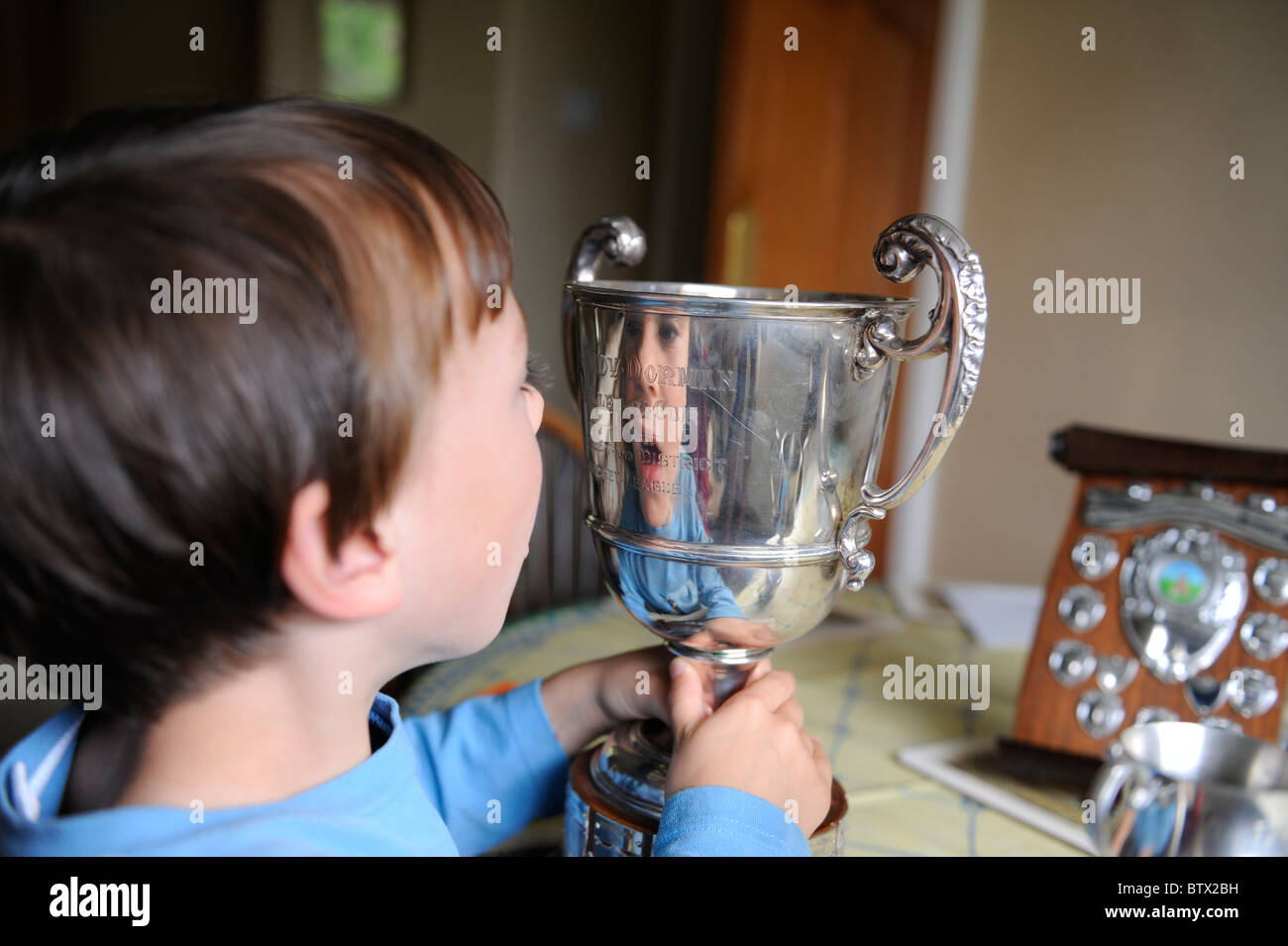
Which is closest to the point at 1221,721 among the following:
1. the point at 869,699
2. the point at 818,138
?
the point at 869,699

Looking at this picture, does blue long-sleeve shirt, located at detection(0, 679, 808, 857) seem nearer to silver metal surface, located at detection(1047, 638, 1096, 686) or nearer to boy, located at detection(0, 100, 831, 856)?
boy, located at detection(0, 100, 831, 856)

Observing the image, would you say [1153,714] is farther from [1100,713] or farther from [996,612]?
[996,612]

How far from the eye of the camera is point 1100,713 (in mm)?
727

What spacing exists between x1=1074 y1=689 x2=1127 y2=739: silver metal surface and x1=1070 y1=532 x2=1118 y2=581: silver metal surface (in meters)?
0.08

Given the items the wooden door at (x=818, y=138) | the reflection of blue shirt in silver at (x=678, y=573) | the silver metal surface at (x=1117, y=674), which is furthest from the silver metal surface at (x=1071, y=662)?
the wooden door at (x=818, y=138)

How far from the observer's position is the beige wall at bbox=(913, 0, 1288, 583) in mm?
1929

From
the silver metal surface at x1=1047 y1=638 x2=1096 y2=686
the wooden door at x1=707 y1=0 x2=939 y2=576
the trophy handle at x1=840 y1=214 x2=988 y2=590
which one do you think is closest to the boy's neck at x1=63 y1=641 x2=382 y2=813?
the trophy handle at x1=840 y1=214 x2=988 y2=590

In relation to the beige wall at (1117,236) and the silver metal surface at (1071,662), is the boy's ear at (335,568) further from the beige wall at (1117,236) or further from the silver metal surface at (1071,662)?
the beige wall at (1117,236)

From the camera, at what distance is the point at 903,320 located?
498 millimetres

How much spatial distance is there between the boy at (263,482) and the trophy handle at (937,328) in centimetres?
15

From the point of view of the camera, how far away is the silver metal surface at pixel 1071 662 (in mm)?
737

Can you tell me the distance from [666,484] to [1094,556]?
15.5 inches

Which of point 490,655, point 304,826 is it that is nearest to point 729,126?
point 490,655
